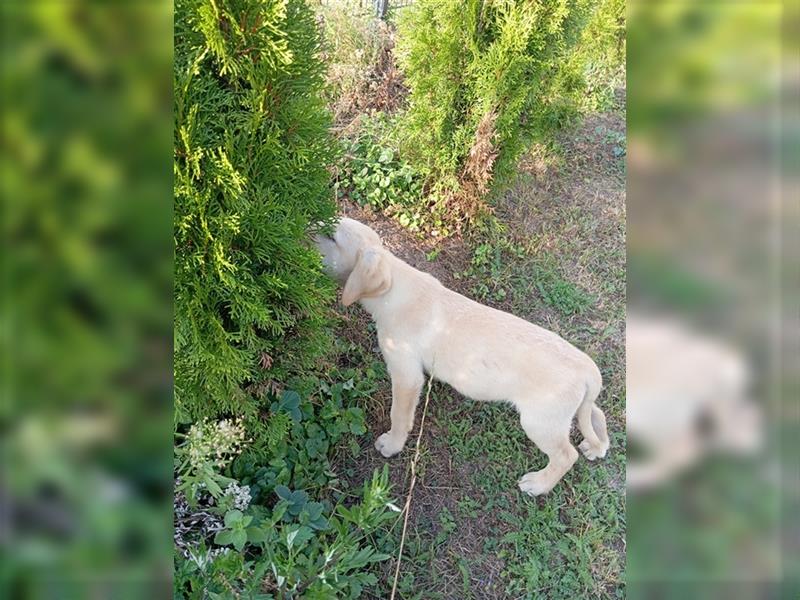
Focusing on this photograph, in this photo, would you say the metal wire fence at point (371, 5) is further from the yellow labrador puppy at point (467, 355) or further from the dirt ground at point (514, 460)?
the yellow labrador puppy at point (467, 355)

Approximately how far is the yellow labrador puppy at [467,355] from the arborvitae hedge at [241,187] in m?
0.49

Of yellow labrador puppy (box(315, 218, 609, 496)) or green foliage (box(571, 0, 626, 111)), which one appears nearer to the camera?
yellow labrador puppy (box(315, 218, 609, 496))

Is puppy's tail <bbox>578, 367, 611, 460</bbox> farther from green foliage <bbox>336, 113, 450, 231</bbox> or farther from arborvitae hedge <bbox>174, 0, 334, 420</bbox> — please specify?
green foliage <bbox>336, 113, 450, 231</bbox>

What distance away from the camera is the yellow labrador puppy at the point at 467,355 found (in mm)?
2850

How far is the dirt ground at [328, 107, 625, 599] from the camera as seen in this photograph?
9.36 ft

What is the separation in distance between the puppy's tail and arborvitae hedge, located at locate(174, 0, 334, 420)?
1.55 m

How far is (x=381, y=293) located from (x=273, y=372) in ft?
2.50
